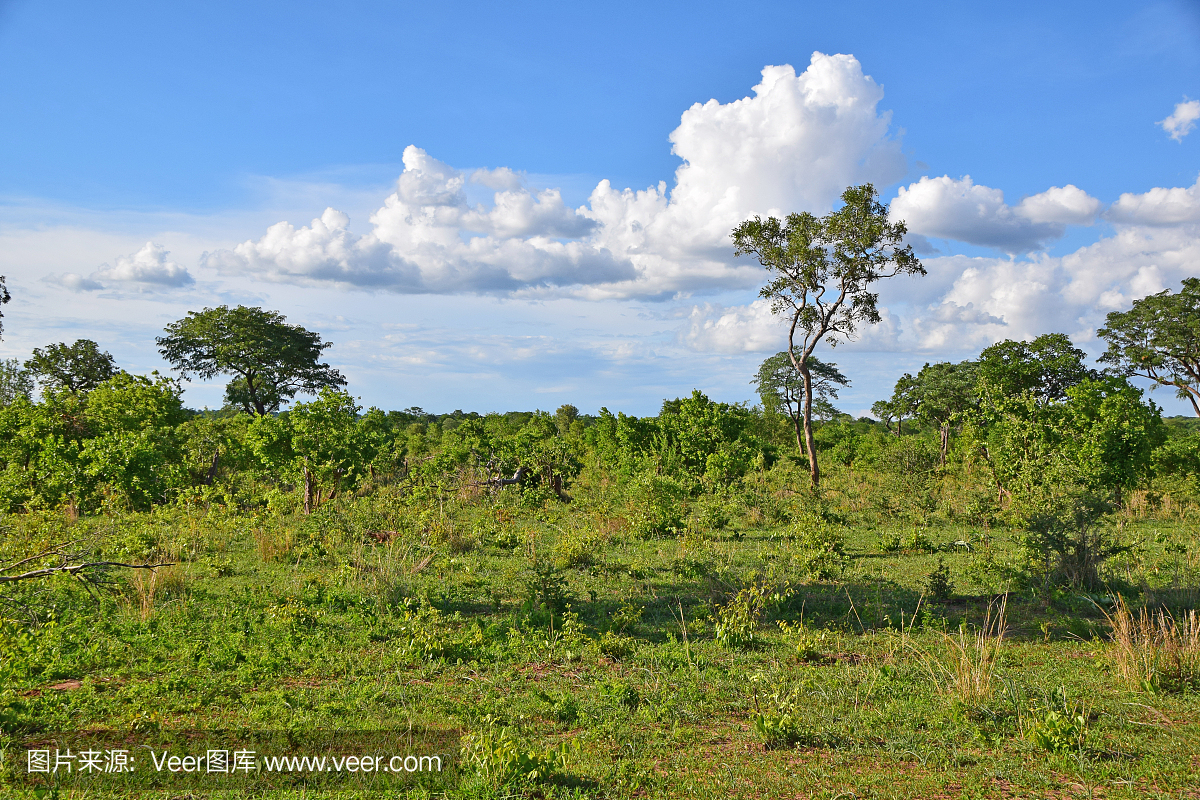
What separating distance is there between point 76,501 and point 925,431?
160ft

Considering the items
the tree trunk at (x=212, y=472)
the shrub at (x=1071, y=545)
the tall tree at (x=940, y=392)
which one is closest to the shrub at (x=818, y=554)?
the shrub at (x=1071, y=545)

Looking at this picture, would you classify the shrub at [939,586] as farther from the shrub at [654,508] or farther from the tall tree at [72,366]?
the tall tree at [72,366]

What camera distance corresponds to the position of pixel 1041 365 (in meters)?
32.0

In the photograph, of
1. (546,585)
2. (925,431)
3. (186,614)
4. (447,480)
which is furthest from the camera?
(925,431)

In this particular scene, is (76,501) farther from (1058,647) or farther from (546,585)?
(1058,647)

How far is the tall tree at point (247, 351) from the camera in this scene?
3794 centimetres

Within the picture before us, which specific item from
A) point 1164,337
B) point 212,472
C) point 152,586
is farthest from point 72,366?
point 1164,337

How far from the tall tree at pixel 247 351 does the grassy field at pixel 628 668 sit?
28.1 metres

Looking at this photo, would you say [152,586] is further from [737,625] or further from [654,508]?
[654,508]

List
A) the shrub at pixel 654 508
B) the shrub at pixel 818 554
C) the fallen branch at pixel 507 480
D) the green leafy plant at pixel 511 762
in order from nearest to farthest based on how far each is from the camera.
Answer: the green leafy plant at pixel 511 762
the shrub at pixel 818 554
the shrub at pixel 654 508
the fallen branch at pixel 507 480

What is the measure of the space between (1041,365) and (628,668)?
106 feet

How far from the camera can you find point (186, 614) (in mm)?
8383

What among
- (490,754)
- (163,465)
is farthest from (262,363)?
(490,754)

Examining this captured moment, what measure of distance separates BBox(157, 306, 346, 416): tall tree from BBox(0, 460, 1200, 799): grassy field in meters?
28.1
